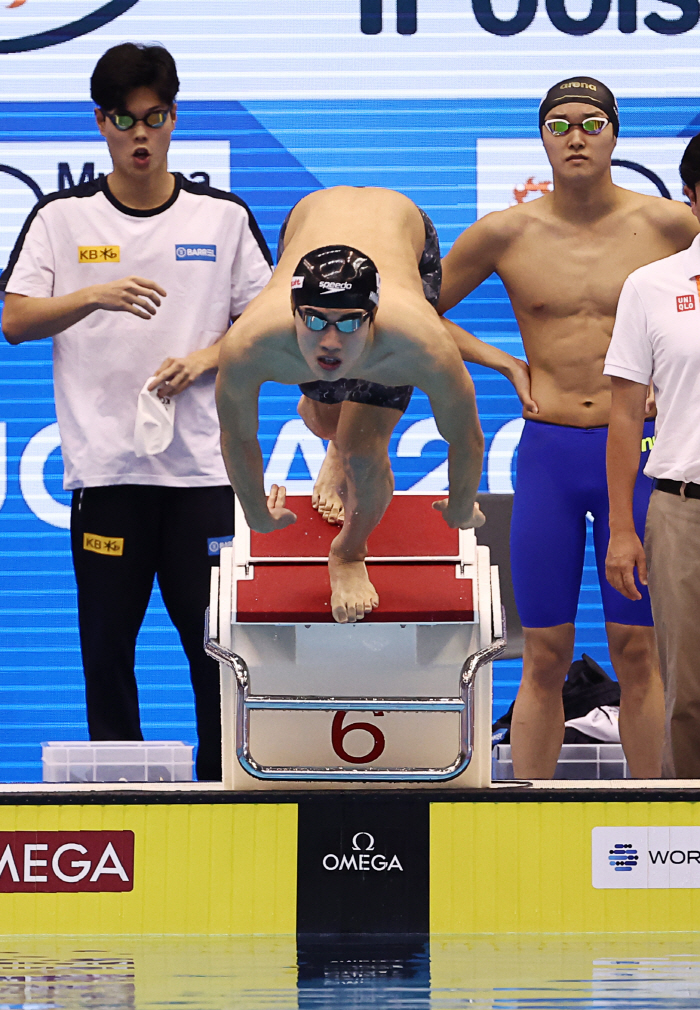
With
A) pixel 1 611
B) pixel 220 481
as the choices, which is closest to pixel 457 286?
pixel 220 481

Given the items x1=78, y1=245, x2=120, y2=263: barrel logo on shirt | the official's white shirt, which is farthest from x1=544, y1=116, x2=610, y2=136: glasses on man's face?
x1=78, y1=245, x2=120, y2=263: barrel logo on shirt

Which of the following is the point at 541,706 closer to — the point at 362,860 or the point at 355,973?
the point at 362,860

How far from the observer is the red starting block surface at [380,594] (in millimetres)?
3404

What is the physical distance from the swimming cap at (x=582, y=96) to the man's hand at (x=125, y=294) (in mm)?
1310

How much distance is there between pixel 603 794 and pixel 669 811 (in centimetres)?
16

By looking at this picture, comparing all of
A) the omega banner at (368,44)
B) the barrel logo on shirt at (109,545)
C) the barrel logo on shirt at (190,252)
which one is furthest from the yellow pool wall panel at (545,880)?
the omega banner at (368,44)

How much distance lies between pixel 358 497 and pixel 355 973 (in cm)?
116

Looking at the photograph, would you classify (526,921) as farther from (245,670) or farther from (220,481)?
(220,481)

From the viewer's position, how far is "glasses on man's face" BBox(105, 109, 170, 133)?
4.19 m

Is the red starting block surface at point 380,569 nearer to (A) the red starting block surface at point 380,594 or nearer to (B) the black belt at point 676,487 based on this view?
(A) the red starting block surface at point 380,594

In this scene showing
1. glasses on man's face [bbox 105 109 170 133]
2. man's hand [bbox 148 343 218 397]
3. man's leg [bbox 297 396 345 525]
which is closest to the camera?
man's leg [bbox 297 396 345 525]

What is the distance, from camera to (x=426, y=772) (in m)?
3.27

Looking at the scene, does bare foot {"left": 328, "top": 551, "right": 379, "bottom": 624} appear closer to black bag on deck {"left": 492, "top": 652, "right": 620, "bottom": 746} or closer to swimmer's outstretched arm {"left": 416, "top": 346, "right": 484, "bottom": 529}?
swimmer's outstretched arm {"left": 416, "top": 346, "right": 484, "bottom": 529}

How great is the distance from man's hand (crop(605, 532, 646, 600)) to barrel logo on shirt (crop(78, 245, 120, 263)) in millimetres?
1841
